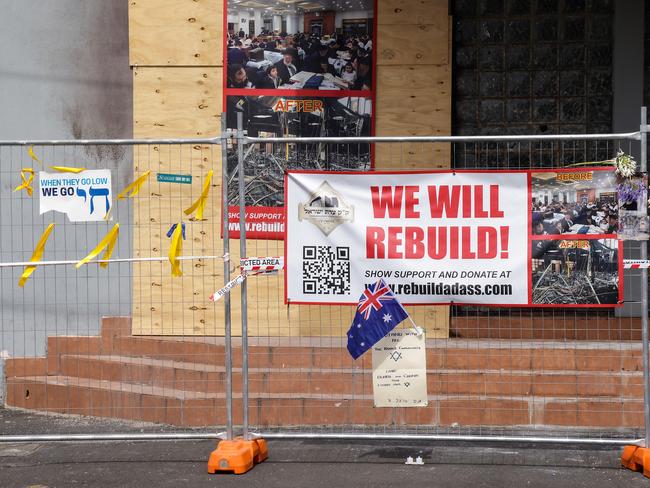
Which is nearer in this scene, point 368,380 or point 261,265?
point 261,265

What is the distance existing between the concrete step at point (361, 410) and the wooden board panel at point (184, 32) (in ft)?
11.2

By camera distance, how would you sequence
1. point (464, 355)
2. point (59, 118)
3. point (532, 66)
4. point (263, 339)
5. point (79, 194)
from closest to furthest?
point (79, 194), point (464, 355), point (263, 339), point (532, 66), point (59, 118)

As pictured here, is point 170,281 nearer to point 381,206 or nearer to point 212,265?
point 212,265

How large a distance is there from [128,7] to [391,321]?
5006 mm

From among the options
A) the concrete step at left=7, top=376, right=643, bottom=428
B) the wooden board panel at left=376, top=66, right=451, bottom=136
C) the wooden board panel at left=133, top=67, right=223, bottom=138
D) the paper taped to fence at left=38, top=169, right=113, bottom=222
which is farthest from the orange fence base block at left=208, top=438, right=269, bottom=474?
the wooden board panel at left=376, top=66, right=451, bottom=136

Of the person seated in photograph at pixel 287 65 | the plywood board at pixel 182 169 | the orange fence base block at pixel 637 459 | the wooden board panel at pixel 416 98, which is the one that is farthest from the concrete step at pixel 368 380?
the person seated in photograph at pixel 287 65

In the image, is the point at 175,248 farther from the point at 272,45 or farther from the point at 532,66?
the point at 532,66

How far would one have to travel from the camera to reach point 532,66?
10.0 metres

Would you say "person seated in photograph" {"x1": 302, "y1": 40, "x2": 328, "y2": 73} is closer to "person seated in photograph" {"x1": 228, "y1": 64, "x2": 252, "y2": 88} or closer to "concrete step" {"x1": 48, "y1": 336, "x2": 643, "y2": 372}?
"person seated in photograph" {"x1": 228, "y1": 64, "x2": 252, "y2": 88}

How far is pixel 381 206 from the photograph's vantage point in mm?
7086

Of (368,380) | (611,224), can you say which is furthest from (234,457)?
(611,224)

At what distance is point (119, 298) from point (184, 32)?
281 cm

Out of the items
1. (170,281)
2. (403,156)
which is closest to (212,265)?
(170,281)

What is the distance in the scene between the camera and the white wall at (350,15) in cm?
958
